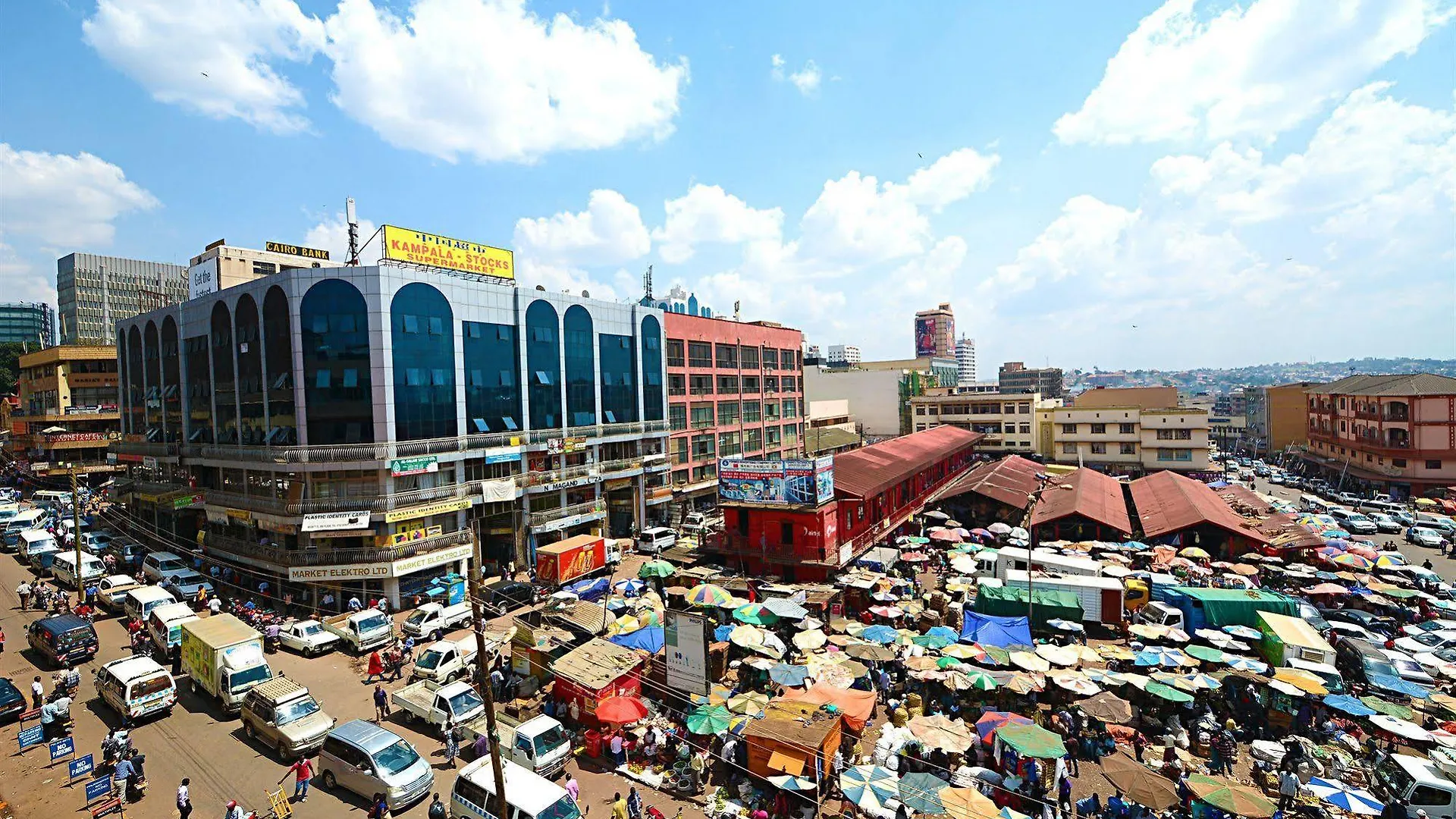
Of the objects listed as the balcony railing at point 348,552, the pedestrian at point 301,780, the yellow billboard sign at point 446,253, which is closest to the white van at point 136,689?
the pedestrian at point 301,780

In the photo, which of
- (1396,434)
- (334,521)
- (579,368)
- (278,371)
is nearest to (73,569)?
(278,371)

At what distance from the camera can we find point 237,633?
2553 cm

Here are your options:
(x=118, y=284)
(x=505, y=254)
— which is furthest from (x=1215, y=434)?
(x=118, y=284)

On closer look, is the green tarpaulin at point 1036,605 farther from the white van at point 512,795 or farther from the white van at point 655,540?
the white van at point 655,540

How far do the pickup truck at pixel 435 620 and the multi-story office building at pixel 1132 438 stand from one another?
68.6 m

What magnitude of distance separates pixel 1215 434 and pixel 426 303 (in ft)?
500

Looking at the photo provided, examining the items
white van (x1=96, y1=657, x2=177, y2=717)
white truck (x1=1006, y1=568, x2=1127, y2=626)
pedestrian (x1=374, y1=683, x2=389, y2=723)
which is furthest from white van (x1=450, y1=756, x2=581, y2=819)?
white truck (x1=1006, y1=568, x2=1127, y2=626)

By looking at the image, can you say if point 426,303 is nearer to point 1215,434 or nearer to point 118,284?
point 1215,434

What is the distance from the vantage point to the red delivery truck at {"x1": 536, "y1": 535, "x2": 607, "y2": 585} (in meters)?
38.3

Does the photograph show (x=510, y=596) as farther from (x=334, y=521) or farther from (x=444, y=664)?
→ (x=334, y=521)

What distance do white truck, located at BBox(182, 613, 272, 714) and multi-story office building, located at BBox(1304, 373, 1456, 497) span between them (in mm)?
90358

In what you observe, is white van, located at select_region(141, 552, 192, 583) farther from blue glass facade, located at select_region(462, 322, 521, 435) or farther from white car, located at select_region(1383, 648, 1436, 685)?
white car, located at select_region(1383, 648, 1436, 685)

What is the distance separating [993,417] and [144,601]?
279 feet

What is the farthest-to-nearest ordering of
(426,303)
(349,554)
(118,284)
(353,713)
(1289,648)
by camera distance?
(118,284) < (426,303) < (349,554) < (1289,648) < (353,713)
